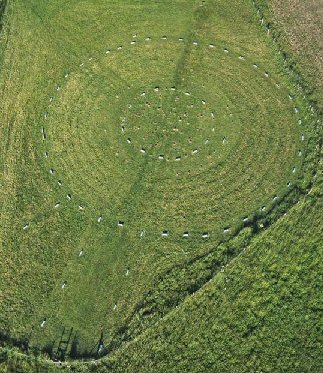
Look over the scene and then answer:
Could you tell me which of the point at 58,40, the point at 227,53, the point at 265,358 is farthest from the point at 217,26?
the point at 265,358

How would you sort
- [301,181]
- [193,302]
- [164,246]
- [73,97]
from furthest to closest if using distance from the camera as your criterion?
[73,97]
[301,181]
[164,246]
[193,302]

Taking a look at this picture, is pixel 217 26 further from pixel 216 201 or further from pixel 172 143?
pixel 216 201

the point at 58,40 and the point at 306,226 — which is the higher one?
the point at 306,226

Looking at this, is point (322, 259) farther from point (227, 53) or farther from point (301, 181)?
point (227, 53)

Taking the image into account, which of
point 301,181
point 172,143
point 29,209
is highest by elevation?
point 301,181

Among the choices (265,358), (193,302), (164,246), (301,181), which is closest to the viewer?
(265,358)

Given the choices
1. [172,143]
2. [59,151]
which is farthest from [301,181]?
[59,151]

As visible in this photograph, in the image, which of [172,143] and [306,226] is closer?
[306,226]
